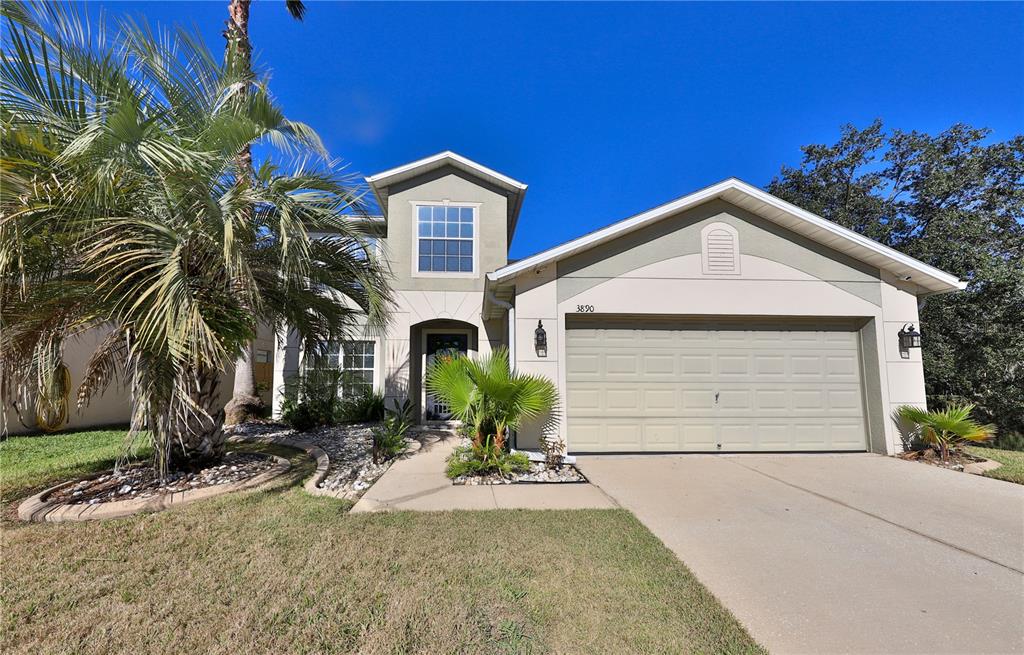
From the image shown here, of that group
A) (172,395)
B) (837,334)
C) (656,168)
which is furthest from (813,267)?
(656,168)

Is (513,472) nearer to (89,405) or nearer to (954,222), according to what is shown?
(89,405)

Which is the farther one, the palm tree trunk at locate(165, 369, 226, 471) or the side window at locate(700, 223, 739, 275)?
the side window at locate(700, 223, 739, 275)

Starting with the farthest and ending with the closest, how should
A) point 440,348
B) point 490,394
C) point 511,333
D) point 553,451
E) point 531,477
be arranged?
point 440,348 < point 511,333 < point 553,451 < point 490,394 < point 531,477

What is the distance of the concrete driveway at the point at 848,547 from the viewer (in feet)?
8.75

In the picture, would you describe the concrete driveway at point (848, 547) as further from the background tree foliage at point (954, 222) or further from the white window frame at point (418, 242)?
the white window frame at point (418, 242)

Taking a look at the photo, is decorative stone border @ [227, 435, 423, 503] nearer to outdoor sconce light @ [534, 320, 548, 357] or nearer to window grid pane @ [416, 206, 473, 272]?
outdoor sconce light @ [534, 320, 548, 357]

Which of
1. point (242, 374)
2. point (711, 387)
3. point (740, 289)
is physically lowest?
point (711, 387)

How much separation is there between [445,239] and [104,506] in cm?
857

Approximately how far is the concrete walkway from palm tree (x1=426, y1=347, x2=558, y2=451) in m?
0.85

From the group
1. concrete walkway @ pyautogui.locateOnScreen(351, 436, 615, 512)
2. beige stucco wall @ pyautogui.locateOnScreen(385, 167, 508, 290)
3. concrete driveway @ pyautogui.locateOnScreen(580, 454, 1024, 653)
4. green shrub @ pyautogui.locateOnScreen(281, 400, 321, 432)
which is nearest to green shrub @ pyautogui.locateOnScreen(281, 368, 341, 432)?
green shrub @ pyautogui.locateOnScreen(281, 400, 321, 432)

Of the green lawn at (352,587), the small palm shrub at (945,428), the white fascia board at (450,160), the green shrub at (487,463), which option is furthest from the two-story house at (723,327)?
the white fascia board at (450,160)

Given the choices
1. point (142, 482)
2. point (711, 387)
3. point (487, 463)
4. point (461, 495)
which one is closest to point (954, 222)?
point (711, 387)

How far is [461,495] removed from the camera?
5352mm

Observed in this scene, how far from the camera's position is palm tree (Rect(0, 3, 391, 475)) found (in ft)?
13.6
